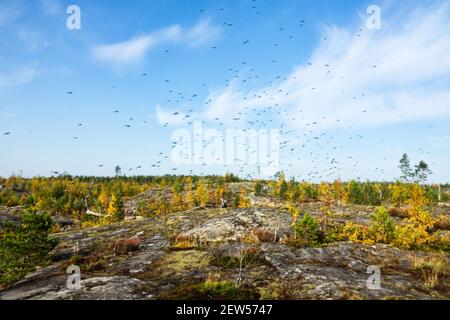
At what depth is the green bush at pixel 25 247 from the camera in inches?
634

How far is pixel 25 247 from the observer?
1698cm

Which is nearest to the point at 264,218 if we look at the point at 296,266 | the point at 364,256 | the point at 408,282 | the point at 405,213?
the point at 364,256

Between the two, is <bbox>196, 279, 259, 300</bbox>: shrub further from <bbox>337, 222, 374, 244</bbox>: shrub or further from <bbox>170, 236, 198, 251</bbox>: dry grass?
<bbox>337, 222, 374, 244</bbox>: shrub

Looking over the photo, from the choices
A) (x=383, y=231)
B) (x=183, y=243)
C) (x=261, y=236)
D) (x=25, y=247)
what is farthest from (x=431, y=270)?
(x=25, y=247)

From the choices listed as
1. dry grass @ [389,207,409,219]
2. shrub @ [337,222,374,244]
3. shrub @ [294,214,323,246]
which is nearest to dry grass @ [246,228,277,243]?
shrub @ [294,214,323,246]

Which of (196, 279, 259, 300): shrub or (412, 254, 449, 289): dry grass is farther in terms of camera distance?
(412, 254, 449, 289): dry grass

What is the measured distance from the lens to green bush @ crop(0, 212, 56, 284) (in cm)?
1611

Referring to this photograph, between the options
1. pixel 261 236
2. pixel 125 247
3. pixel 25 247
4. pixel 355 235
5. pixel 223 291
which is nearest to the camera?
pixel 223 291

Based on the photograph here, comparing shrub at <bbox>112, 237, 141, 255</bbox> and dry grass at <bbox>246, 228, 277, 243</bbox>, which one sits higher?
dry grass at <bbox>246, 228, 277, 243</bbox>

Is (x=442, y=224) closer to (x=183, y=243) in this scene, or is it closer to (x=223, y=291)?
(x=183, y=243)

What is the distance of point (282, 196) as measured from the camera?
231ft

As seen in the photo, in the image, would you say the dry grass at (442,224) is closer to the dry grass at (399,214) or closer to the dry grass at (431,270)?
the dry grass at (399,214)

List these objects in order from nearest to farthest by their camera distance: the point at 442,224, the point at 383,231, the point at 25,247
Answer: the point at 25,247, the point at 383,231, the point at 442,224
